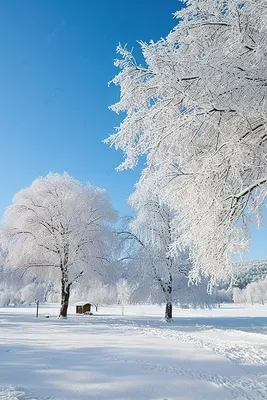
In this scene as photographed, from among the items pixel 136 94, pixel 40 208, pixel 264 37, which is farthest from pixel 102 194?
pixel 264 37

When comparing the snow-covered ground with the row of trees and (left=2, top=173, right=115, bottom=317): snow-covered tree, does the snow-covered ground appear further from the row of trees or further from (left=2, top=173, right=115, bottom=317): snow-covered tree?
(left=2, top=173, right=115, bottom=317): snow-covered tree

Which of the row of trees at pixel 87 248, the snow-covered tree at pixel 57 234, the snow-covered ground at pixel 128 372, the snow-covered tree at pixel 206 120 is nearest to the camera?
the snow-covered ground at pixel 128 372

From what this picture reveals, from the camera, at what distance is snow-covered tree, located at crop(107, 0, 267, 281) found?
18.3 ft

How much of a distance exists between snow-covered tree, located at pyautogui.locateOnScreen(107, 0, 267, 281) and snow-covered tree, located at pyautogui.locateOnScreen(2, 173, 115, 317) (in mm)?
14400

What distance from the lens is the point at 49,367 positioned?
5512mm

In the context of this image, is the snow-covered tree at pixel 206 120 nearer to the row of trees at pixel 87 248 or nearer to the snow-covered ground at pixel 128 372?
the snow-covered ground at pixel 128 372

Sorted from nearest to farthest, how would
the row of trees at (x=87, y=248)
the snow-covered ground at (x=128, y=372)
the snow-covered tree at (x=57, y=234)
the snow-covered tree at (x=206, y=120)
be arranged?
the snow-covered ground at (x=128, y=372) → the snow-covered tree at (x=206, y=120) → the row of trees at (x=87, y=248) → the snow-covered tree at (x=57, y=234)

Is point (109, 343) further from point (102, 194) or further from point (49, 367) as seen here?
point (102, 194)

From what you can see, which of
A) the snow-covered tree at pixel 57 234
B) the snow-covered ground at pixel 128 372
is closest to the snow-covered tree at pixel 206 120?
the snow-covered ground at pixel 128 372

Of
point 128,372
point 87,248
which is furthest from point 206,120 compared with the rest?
point 87,248

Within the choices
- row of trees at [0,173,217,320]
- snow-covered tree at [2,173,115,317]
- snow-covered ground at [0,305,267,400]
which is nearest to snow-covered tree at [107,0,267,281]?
snow-covered ground at [0,305,267,400]

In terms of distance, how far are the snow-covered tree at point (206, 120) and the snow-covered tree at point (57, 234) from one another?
567 inches

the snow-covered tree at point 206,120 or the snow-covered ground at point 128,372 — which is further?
the snow-covered tree at point 206,120

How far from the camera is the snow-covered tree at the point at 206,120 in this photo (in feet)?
18.3
